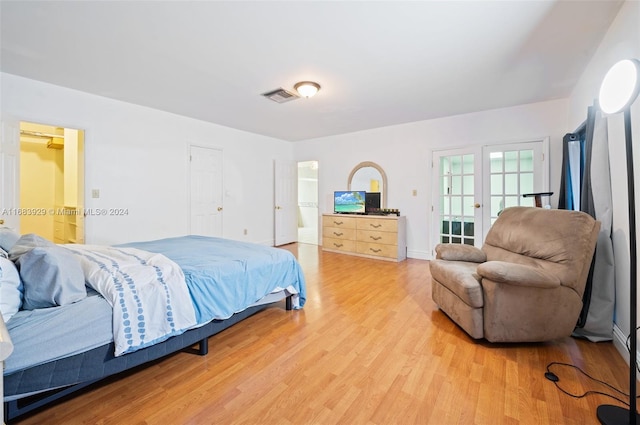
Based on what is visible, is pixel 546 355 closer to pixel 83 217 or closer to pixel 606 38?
pixel 606 38

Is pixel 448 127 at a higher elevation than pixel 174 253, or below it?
higher

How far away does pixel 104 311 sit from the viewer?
151cm

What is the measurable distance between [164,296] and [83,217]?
112 inches

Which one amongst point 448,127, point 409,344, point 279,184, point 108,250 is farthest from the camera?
point 279,184

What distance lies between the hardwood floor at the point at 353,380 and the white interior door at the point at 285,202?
12.7 ft

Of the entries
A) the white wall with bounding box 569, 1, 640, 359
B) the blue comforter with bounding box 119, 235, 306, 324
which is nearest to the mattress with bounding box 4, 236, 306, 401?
A: the blue comforter with bounding box 119, 235, 306, 324

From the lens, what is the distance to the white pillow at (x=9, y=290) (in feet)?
4.36

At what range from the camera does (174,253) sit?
8.25ft

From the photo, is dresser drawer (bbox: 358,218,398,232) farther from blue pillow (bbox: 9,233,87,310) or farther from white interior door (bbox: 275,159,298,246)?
blue pillow (bbox: 9,233,87,310)

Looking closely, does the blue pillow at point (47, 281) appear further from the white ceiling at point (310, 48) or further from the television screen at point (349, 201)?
the television screen at point (349, 201)

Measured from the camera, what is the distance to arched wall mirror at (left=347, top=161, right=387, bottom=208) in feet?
17.7

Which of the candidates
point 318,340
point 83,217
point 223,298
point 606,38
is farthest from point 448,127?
point 83,217

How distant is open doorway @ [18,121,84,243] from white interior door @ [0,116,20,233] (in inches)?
41.9

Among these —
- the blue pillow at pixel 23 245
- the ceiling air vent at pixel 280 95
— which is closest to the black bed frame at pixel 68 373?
the blue pillow at pixel 23 245
